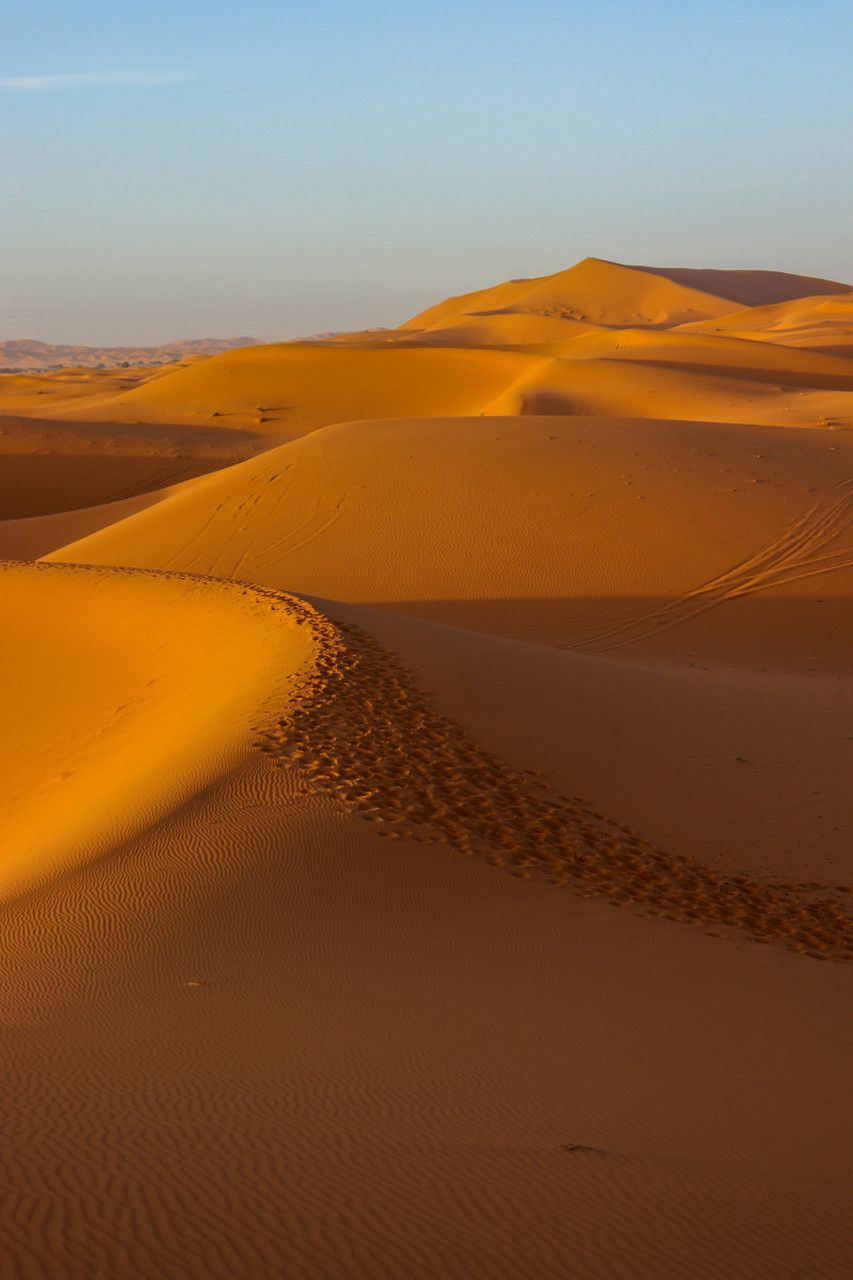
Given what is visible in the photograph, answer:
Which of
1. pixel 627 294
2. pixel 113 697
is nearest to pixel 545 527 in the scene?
pixel 113 697

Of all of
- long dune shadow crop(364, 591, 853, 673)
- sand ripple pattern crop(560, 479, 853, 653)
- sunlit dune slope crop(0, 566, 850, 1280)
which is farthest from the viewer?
sand ripple pattern crop(560, 479, 853, 653)

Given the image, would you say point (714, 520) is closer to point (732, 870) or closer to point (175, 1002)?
point (732, 870)

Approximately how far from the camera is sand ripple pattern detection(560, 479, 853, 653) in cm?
1542

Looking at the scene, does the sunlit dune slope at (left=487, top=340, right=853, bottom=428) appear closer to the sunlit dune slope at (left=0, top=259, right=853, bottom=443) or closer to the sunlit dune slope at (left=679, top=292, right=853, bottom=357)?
the sunlit dune slope at (left=0, top=259, right=853, bottom=443)

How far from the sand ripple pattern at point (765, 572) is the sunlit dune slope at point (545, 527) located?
3 cm

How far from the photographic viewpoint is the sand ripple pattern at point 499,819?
658cm

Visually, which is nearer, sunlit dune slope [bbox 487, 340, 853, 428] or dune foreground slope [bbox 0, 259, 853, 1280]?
dune foreground slope [bbox 0, 259, 853, 1280]

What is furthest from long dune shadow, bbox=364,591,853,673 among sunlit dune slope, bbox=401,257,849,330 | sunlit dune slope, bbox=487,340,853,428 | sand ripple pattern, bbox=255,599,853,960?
sunlit dune slope, bbox=401,257,849,330

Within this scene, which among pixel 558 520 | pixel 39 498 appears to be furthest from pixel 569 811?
pixel 39 498

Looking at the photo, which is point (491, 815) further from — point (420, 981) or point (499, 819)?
point (420, 981)

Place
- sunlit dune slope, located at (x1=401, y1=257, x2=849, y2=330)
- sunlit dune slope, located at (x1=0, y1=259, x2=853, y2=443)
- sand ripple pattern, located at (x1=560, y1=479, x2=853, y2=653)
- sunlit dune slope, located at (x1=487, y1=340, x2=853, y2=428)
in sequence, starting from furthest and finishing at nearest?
1. sunlit dune slope, located at (x1=401, y1=257, x2=849, y2=330)
2. sunlit dune slope, located at (x1=0, y1=259, x2=853, y2=443)
3. sunlit dune slope, located at (x1=487, y1=340, x2=853, y2=428)
4. sand ripple pattern, located at (x1=560, y1=479, x2=853, y2=653)

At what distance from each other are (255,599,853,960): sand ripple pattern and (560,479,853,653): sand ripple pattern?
22.3ft

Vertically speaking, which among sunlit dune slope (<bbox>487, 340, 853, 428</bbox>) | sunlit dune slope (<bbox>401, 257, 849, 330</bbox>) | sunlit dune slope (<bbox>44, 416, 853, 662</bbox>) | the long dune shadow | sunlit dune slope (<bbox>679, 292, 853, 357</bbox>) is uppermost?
sunlit dune slope (<bbox>401, 257, 849, 330</bbox>)

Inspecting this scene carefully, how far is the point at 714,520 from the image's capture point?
18172 millimetres
